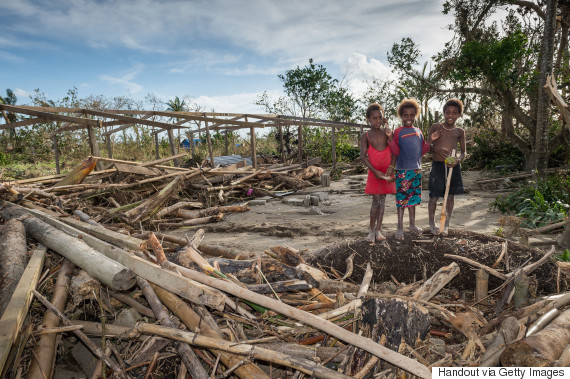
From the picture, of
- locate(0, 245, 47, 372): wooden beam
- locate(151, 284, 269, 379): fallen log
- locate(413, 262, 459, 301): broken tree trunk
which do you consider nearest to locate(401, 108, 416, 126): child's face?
locate(413, 262, 459, 301): broken tree trunk

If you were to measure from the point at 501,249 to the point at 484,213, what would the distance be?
442 cm

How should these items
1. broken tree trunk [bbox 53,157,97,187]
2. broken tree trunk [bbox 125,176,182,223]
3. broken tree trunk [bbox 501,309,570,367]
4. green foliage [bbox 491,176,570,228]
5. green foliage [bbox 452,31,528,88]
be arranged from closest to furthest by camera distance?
broken tree trunk [bbox 501,309,570,367]
green foliage [bbox 491,176,570,228]
broken tree trunk [bbox 125,176,182,223]
broken tree trunk [bbox 53,157,97,187]
green foliage [bbox 452,31,528,88]

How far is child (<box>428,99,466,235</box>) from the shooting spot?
4.04 m

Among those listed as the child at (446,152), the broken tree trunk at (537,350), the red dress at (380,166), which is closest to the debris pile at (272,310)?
the broken tree trunk at (537,350)

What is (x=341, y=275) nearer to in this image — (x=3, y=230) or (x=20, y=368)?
(x=20, y=368)

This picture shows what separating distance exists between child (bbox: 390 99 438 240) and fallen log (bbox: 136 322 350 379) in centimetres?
239

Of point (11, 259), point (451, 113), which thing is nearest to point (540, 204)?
point (451, 113)

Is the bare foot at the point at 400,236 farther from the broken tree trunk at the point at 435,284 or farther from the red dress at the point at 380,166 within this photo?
the broken tree trunk at the point at 435,284

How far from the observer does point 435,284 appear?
10.4 ft

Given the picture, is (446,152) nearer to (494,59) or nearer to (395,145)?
(395,145)

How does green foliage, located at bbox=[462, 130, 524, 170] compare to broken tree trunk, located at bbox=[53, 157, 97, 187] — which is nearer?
broken tree trunk, located at bbox=[53, 157, 97, 187]

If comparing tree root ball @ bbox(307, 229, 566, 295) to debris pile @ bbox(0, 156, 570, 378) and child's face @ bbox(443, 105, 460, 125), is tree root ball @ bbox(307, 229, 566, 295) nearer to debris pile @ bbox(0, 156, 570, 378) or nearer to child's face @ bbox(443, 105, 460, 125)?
debris pile @ bbox(0, 156, 570, 378)

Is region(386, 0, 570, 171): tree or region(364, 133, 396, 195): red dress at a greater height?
region(386, 0, 570, 171): tree

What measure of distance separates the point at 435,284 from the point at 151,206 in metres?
5.56
